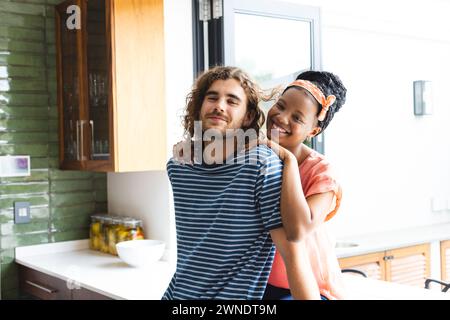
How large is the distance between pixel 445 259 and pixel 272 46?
1968mm

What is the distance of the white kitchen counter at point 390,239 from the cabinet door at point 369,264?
0.13 feet

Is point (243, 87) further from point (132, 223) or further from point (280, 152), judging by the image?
point (132, 223)

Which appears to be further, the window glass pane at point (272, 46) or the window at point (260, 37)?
the window glass pane at point (272, 46)

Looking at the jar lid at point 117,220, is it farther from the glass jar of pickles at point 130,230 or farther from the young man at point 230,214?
the young man at point 230,214

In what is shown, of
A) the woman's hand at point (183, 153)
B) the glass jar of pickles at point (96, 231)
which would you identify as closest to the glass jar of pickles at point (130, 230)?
the glass jar of pickles at point (96, 231)

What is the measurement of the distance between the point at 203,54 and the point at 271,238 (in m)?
1.58

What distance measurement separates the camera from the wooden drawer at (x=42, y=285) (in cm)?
255

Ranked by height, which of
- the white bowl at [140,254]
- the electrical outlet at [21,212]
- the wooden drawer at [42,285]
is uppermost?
the electrical outlet at [21,212]

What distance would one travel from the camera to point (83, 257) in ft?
9.60

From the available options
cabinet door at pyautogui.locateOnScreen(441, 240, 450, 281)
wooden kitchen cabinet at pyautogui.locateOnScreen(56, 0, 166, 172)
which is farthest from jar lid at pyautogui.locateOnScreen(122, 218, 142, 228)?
cabinet door at pyautogui.locateOnScreen(441, 240, 450, 281)

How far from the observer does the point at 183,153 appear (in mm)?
1527

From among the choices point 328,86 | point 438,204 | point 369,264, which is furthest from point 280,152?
point 438,204

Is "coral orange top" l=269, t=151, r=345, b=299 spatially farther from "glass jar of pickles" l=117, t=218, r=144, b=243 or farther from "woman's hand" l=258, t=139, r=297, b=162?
"glass jar of pickles" l=117, t=218, r=144, b=243

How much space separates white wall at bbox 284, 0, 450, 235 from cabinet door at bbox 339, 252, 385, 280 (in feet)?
2.03
